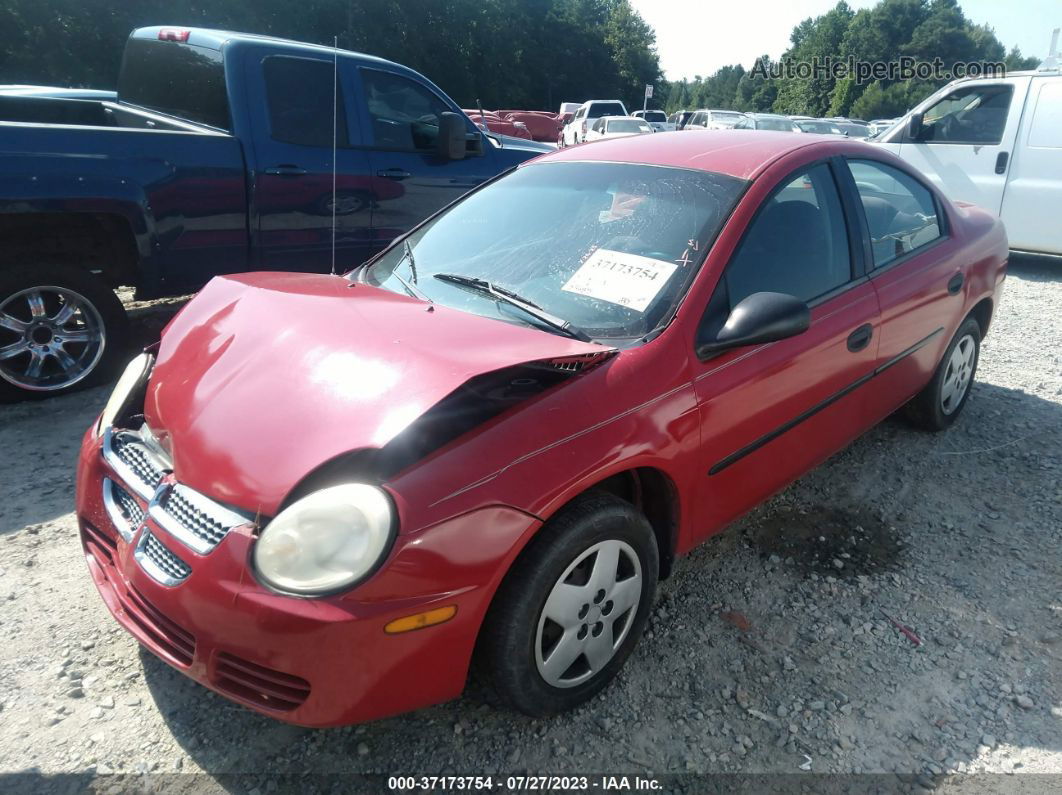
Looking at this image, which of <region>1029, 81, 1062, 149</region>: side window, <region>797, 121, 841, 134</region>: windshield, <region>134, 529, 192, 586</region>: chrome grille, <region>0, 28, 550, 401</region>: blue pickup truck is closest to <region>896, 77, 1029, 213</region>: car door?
<region>1029, 81, 1062, 149</region>: side window

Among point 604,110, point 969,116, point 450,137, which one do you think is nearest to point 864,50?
point 604,110

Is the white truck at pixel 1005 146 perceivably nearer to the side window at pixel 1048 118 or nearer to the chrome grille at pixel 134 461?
the side window at pixel 1048 118

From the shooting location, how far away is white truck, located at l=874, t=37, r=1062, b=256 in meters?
7.49

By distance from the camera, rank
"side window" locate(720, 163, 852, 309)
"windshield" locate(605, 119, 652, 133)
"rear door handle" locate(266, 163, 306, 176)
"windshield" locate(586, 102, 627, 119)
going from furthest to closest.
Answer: "windshield" locate(586, 102, 627, 119), "windshield" locate(605, 119, 652, 133), "rear door handle" locate(266, 163, 306, 176), "side window" locate(720, 163, 852, 309)

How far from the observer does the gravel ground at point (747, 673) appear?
6.82ft

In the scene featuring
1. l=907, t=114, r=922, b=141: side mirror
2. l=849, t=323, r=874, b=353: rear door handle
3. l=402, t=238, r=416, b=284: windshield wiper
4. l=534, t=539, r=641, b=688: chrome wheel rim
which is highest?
l=907, t=114, r=922, b=141: side mirror

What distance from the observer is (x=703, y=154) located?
2.91 m

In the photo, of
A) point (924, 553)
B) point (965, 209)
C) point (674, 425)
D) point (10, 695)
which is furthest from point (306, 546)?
→ point (965, 209)

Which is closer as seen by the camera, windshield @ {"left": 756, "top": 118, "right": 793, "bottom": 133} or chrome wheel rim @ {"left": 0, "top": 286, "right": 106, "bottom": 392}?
chrome wheel rim @ {"left": 0, "top": 286, "right": 106, "bottom": 392}

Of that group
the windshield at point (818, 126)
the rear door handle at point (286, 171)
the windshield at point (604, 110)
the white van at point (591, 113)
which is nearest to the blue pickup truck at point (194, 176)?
the rear door handle at point (286, 171)

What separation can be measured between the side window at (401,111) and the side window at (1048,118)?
20.0ft

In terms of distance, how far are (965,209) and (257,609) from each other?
4.30 metres

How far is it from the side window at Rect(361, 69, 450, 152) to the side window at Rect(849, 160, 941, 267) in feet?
10.6

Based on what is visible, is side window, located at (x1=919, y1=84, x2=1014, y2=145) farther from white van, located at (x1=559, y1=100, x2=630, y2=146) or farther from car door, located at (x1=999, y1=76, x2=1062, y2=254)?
white van, located at (x1=559, y1=100, x2=630, y2=146)
